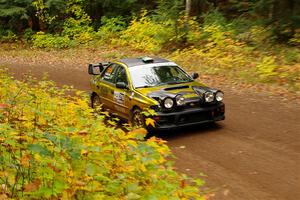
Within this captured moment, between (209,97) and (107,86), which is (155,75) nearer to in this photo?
(107,86)

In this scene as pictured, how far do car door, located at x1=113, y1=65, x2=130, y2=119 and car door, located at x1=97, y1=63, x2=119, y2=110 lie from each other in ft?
0.62

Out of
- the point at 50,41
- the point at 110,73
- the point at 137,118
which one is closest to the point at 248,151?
the point at 137,118

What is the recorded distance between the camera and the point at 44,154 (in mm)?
3840

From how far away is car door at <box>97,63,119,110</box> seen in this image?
11031 millimetres

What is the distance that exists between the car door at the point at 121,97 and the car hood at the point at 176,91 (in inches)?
19.0

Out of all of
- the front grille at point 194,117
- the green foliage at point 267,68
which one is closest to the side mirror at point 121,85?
the front grille at point 194,117

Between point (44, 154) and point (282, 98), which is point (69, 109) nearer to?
point (44, 154)

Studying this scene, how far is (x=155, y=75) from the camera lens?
10.5 m

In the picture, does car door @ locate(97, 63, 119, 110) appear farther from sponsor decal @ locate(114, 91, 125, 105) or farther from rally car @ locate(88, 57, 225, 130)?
sponsor decal @ locate(114, 91, 125, 105)

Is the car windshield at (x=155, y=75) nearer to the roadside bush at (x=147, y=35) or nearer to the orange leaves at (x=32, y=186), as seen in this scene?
the orange leaves at (x=32, y=186)

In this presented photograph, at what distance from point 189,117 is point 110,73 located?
2.99 metres

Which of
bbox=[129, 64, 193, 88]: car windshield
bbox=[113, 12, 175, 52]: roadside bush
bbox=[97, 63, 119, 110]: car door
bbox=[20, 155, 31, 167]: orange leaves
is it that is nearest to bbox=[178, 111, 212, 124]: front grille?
bbox=[129, 64, 193, 88]: car windshield

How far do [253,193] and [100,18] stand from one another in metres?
28.5

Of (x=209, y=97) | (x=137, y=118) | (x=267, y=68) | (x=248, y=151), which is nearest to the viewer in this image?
(x=248, y=151)
